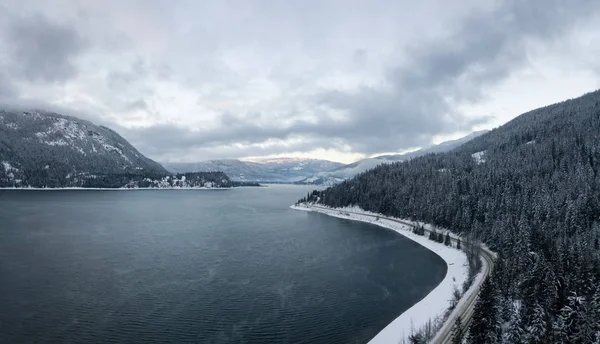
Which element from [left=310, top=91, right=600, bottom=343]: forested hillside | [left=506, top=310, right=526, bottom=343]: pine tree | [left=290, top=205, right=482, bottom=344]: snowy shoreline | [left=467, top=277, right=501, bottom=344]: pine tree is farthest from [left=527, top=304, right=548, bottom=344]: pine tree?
[left=290, top=205, right=482, bottom=344]: snowy shoreline

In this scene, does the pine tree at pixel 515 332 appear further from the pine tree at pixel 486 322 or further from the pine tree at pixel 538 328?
the pine tree at pixel 486 322

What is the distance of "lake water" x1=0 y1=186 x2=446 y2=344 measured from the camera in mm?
50469

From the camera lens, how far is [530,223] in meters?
103

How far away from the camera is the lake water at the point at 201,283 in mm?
50469

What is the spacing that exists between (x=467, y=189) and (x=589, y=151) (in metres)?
59.9

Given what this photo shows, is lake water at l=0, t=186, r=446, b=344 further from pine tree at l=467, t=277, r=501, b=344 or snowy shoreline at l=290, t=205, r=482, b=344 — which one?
pine tree at l=467, t=277, r=501, b=344

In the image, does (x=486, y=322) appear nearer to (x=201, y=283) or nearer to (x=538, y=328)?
(x=538, y=328)

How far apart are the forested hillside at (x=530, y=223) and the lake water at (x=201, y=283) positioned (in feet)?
53.6

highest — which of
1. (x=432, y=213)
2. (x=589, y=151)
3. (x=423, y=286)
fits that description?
(x=589, y=151)

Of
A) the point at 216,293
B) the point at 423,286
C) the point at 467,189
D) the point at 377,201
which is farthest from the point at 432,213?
the point at 216,293

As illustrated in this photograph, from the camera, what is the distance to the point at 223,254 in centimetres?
9600

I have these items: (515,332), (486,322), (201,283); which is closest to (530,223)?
(515,332)

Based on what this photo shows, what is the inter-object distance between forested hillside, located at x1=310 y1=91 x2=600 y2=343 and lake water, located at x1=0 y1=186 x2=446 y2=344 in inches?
643

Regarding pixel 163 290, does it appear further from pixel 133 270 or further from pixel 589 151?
pixel 589 151
